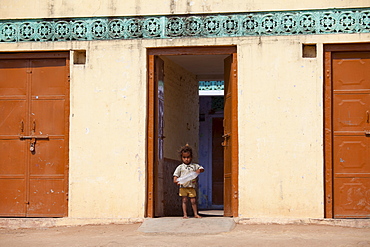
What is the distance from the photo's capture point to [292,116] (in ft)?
27.7

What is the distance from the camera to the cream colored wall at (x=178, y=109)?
9664mm

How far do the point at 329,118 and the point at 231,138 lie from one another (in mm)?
1283

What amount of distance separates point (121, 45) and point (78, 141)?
1391 millimetres

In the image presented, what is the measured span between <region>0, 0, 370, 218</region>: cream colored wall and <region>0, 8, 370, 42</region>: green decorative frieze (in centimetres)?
9

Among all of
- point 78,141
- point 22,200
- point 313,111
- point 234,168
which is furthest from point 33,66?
point 313,111

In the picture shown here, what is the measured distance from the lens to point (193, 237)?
7570 mm

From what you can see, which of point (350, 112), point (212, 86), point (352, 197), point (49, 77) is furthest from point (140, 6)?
point (212, 86)

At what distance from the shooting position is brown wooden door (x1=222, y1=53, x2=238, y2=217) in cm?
852

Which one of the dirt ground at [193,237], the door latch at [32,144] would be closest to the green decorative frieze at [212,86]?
the door latch at [32,144]

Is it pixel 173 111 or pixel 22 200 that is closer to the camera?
pixel 22 200

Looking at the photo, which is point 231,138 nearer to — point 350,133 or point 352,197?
point 350,133

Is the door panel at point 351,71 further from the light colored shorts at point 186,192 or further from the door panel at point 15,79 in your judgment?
the door panel at point 15,79

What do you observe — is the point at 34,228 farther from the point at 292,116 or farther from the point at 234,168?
the point at 292,116

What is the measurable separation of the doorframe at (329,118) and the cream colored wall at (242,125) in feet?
0.31
